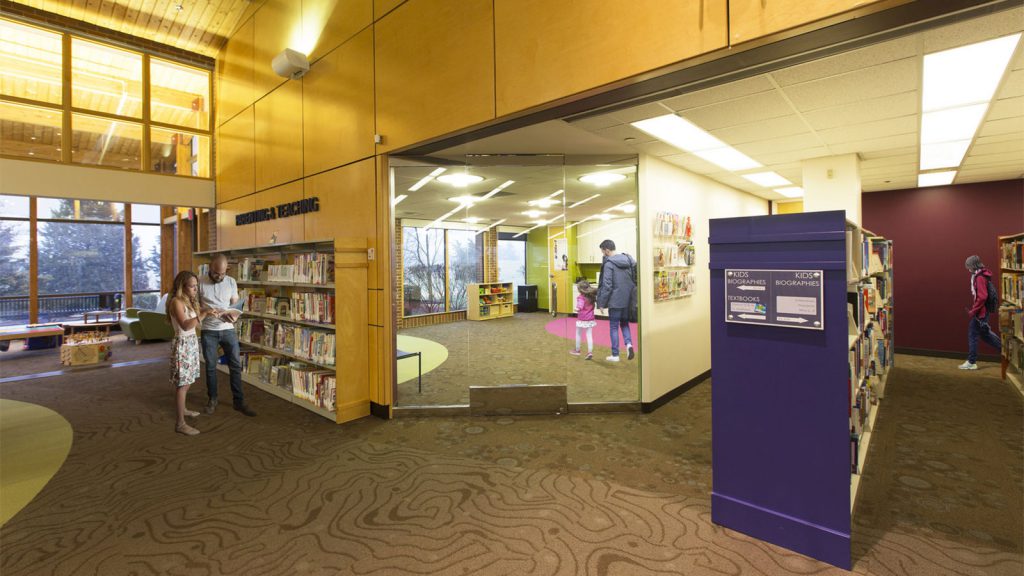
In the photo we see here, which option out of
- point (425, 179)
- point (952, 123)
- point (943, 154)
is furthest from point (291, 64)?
point (943, 154)

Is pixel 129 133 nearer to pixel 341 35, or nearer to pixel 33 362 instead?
pixel 33 362

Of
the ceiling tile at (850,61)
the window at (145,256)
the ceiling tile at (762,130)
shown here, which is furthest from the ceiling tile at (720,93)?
the window at (145,256)

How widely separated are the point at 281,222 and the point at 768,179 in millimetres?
7295

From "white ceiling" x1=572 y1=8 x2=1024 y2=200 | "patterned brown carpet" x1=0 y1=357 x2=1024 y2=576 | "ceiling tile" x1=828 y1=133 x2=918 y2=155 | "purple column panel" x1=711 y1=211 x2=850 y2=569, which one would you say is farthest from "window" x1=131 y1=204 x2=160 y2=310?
"ceiling tile" x1=828 y1=133 x2=918 y2=155

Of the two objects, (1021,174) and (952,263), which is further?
(952,263)

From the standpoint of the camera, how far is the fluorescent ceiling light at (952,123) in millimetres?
3906

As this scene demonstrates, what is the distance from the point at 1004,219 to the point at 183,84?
14.6 meters

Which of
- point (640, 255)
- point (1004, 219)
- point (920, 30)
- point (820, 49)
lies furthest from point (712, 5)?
point (1004, 219)

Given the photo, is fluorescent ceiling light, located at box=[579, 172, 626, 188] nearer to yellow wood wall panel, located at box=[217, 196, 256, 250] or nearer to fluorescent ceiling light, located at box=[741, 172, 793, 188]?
fluorescent ceiling light, located at box=[741, 172, 793, 188]

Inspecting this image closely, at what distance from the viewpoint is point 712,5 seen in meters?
2.61

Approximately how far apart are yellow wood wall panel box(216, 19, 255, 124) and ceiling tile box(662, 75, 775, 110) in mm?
6772

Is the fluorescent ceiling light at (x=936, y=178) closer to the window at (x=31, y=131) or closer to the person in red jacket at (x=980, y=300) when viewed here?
the person in red jacket at (x=980, y=300)

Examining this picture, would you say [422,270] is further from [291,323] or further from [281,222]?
[281,222]

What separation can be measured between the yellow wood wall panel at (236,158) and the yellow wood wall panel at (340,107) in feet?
6.47
